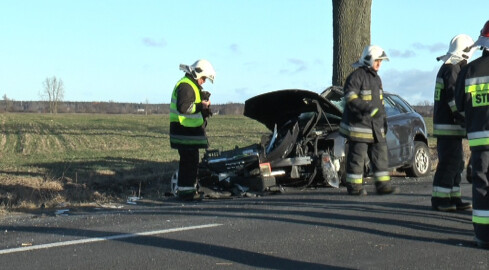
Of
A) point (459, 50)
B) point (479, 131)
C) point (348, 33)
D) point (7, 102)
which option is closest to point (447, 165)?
point (459, 50)

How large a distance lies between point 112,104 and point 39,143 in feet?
261

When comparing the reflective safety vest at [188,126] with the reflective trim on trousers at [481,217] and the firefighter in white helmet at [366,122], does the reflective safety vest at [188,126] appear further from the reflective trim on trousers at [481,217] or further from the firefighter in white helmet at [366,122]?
the reflective trim on trousers at [481,217]

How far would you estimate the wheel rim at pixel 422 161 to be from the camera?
13914mm

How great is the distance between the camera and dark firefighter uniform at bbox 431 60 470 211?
871 cm

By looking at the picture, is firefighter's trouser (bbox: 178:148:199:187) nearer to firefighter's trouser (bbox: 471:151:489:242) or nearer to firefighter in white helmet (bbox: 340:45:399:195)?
Answer: firefighter in white helmet (bbox: 340:45:399:195)

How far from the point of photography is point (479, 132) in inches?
273

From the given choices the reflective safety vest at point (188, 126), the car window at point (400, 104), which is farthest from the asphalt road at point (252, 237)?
the car window at point (400, 104)

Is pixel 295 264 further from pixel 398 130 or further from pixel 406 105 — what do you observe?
pixel 406 105

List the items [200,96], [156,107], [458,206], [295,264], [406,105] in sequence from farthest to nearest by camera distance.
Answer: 1. [156,107]
2. [406,105]
3. [200,96]
4. [458,206]
5. [295,264]

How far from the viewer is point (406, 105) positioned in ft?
46.6

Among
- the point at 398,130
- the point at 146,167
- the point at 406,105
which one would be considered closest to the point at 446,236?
the point at 398,130

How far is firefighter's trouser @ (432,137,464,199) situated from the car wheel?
192 inches

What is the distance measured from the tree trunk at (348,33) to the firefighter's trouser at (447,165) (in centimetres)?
805

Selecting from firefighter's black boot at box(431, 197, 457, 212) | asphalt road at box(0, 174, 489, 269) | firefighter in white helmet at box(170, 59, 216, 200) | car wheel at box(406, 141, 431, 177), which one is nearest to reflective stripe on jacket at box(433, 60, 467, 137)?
firefighter's black boot at box(431, 197, 457, 212)
